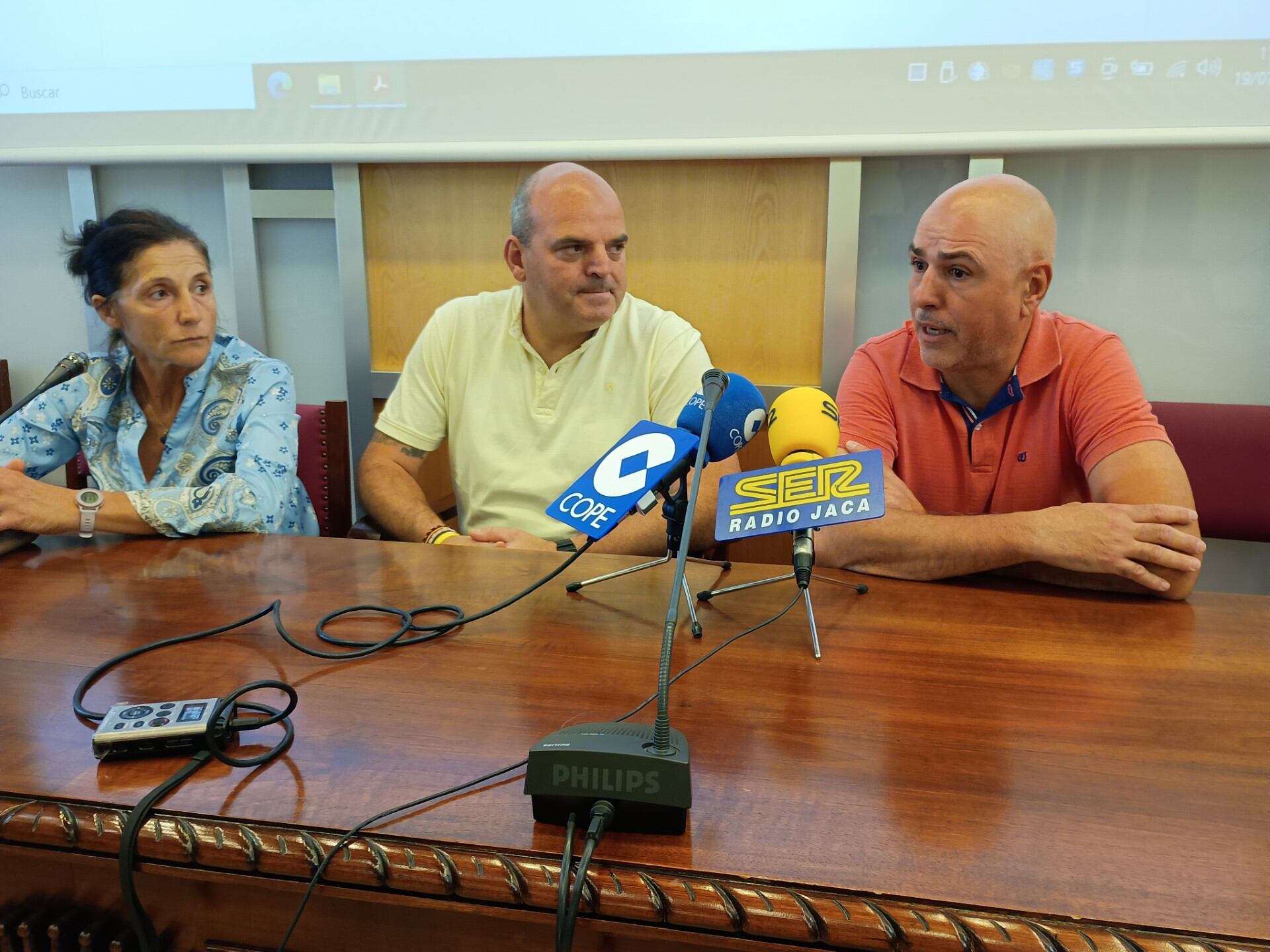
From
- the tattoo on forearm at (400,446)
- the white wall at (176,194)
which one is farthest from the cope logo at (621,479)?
the white wall at (176,194)

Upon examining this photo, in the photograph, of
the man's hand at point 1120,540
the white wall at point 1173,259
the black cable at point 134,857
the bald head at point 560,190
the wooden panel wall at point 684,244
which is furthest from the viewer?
the wooden panel wall at point 684,244

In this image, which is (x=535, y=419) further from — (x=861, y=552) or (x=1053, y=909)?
(x=1053, y=909)

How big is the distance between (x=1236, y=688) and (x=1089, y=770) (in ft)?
0.98

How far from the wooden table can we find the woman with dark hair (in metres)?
0.69

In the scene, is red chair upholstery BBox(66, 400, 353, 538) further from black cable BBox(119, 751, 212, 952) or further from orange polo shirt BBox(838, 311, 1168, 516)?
black cable BBox(119, 751, 212, 952)

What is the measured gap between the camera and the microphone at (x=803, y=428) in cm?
108

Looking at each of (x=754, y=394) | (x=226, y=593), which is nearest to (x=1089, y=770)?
(x=754, y=394)

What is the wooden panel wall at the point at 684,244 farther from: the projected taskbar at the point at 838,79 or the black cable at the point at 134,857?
the black cable at the point at 134,857

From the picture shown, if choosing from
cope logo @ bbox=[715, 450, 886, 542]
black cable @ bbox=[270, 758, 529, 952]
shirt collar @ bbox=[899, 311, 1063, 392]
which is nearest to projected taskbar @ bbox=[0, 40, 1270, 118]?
shirt collar @ bbox=[899, 311, 1063, 392]

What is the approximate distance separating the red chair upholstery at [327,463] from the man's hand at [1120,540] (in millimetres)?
1482

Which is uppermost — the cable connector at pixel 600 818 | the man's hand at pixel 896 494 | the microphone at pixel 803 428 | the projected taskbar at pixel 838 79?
the projected taskbar at pixel 838 79

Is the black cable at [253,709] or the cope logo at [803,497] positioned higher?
the cope logo at [803,497]

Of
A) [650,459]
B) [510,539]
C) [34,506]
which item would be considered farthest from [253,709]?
[34,506]

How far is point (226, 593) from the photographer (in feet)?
4.06
